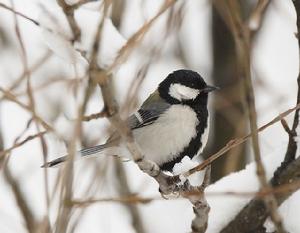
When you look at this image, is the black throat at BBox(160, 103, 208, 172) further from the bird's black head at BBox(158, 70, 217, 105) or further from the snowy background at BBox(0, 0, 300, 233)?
the snowy background at BBox(0, 0, 300, 233)

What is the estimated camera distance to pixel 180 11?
1.85 metres

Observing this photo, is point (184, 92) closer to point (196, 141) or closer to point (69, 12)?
point (196, 141)

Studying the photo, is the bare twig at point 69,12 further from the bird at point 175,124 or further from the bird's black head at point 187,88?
the bird's black head at point 187,88

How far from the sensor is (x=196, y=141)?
271 centimetres

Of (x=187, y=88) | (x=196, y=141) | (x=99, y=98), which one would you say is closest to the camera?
(x=196, y=141)

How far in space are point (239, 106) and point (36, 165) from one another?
1.41 metres

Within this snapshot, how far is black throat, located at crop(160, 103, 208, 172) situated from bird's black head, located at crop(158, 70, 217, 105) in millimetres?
32

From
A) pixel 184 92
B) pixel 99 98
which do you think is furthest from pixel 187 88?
pixel 99 98

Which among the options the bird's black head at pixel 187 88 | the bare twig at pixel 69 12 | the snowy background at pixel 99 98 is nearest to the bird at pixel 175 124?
the bird's black head at pixel 187 88

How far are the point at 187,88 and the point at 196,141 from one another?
0.25m

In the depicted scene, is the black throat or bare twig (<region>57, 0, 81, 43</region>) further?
the black throat

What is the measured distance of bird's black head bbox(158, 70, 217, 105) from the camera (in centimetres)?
280

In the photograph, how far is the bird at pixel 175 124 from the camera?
2711 millimetres

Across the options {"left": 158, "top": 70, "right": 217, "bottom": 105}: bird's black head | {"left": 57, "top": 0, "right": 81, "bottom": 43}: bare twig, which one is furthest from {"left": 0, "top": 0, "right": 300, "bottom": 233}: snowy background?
{"left": 158, "top": 70, "right": 217, "bottom": 105}: bird's black head
